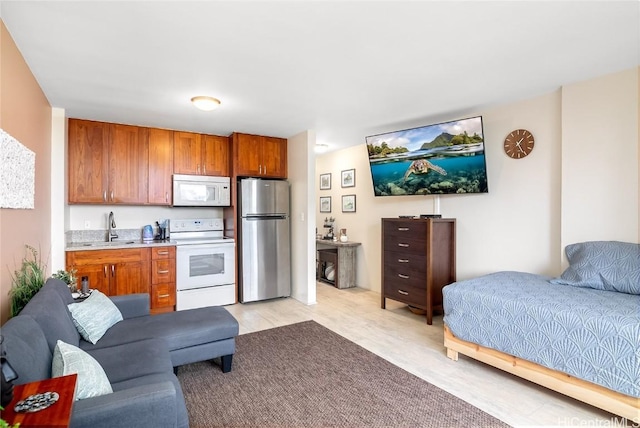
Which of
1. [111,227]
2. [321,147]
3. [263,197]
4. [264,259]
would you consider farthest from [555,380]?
[111,227]

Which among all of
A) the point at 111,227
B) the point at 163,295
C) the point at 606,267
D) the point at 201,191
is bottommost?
the point at 163,295

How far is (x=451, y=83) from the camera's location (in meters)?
2.84

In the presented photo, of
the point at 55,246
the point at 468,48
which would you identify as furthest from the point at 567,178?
the point at 55,246

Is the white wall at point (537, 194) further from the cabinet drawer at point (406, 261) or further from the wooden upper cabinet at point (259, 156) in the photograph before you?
the wooden upper cabinet at point (259, 156)

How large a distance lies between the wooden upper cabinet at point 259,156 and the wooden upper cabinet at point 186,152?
51 centimetres

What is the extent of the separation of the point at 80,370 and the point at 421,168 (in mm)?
3532

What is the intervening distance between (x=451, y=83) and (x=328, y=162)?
350 centimetres

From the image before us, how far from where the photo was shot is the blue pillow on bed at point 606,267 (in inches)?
93.2

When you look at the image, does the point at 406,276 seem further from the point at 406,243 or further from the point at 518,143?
the point at 518,143

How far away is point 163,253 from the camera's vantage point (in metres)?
4.03

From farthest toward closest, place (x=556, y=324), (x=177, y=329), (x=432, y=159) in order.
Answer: (x=432, y=159)
(x=177, y=329)
(x=556, y=324)

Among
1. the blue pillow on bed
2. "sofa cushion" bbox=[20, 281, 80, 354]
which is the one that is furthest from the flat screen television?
"sofa cushion" bbox=[20, 281, 80, 354]

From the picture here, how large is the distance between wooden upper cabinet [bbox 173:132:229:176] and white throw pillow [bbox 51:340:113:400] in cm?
326

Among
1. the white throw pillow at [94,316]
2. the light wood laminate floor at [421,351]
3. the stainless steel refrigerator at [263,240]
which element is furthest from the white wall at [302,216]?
the white throw pillow at [94,316]
